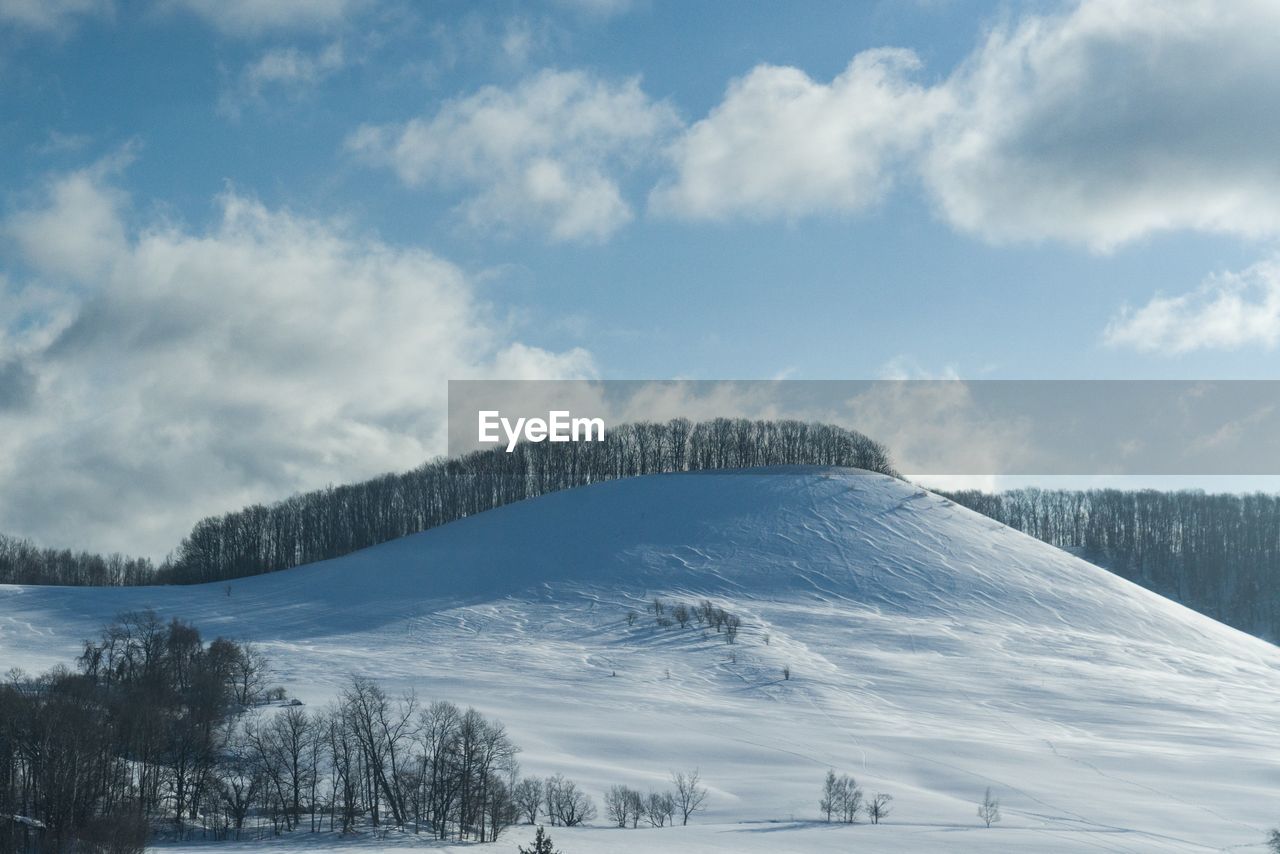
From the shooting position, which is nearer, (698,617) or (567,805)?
(567,805)

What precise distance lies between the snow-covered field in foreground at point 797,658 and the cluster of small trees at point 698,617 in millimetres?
1282

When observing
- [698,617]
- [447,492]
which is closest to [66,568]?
[447,492]

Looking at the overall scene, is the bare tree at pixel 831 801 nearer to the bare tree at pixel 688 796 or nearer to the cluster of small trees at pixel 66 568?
the bare tree at pixel 688 796

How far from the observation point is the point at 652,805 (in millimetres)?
32906

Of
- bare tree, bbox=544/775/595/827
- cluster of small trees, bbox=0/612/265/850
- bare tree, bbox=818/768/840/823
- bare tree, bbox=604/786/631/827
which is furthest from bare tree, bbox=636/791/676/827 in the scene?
cluster of small trees, bbox=0/612/265/850

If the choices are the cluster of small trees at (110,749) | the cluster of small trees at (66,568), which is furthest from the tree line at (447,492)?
the cluster of small trees at (110,749)

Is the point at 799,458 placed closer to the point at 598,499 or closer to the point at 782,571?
the point at 598,499

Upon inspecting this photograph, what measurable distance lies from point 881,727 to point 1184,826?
14387 mm

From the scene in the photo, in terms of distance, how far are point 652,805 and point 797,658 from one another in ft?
82.5

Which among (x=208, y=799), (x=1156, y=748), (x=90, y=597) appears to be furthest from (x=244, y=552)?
(x=1156, y=748)

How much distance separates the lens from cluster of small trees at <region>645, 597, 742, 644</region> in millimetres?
62125

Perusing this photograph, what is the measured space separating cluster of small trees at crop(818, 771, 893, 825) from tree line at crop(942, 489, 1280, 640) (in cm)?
9206

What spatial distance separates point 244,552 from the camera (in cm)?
11400

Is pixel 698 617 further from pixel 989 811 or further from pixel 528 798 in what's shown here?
pixel 989 811
